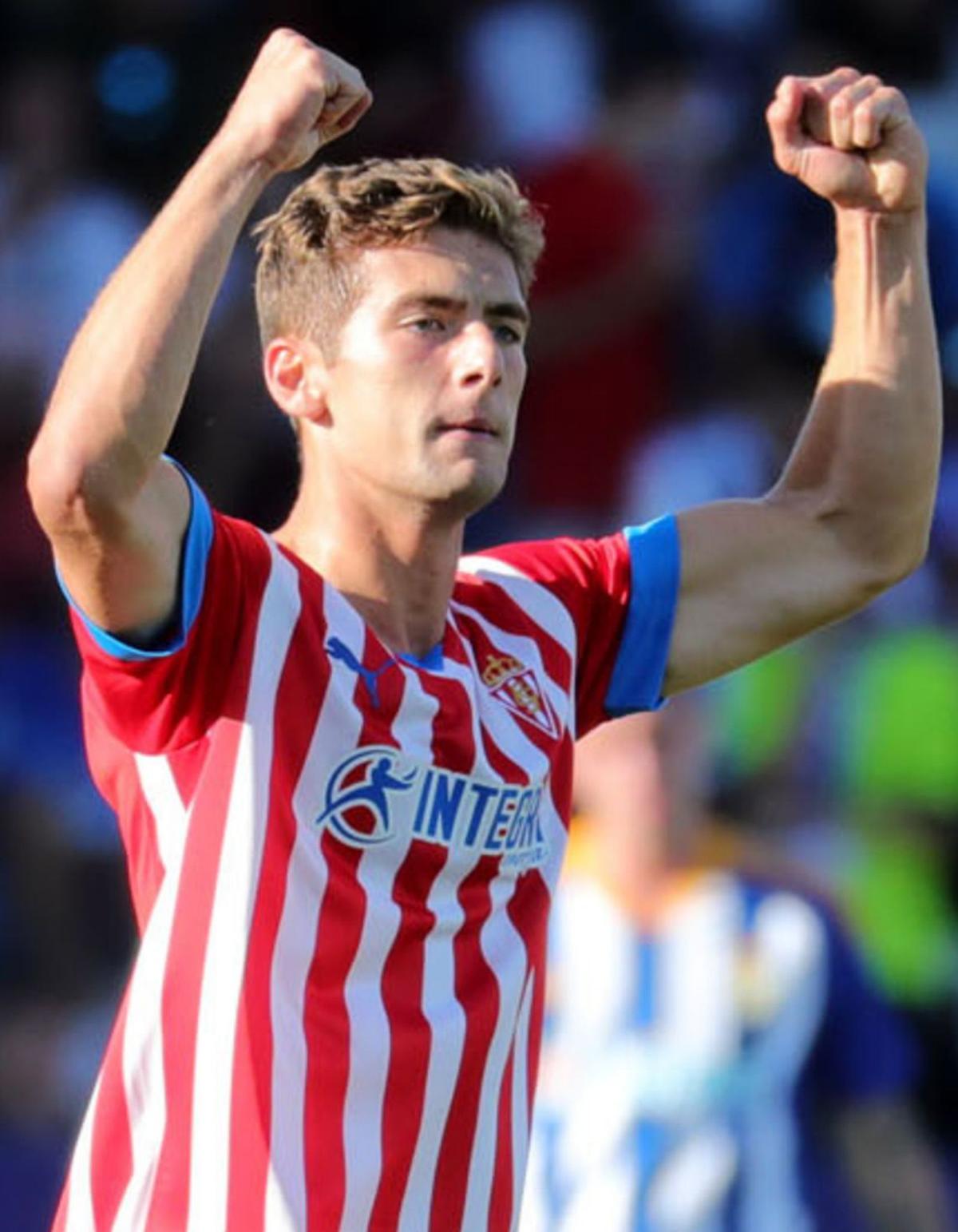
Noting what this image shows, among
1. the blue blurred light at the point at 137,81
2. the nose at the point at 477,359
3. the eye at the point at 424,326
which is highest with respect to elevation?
the blue blurred light at the point at 137,81

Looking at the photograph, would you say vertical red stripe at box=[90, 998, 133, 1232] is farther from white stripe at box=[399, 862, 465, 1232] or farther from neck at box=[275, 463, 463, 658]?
neck at box=[275, 463, 463, 658]

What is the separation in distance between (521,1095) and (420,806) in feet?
1.50

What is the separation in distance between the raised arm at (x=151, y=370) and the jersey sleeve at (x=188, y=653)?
0.10ft

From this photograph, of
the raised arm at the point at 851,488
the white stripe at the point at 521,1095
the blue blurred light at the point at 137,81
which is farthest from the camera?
the blue blurred light at the point at 137,81

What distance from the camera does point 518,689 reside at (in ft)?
12.1

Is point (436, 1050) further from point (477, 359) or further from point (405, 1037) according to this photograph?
point (477, 359)

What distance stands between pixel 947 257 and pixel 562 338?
111 cm

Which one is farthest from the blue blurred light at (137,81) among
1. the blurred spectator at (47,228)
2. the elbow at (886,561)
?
the elbow at (886,561)

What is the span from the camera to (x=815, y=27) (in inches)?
313

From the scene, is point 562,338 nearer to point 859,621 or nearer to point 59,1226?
point 859,621

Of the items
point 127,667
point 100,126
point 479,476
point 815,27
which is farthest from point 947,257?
point 127,667

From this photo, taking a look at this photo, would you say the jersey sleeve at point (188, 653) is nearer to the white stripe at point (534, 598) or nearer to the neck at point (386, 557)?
the neck at point (386, 557)

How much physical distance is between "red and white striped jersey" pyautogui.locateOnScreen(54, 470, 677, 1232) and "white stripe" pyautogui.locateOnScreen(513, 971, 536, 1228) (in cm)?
3

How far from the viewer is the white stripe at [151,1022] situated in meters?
3.30
